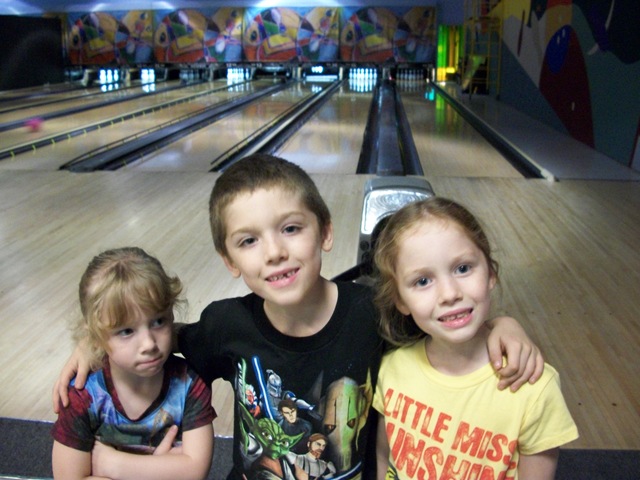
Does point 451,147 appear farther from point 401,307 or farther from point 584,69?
point 401,307

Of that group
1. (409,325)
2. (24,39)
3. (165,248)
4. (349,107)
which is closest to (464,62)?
(349,107)

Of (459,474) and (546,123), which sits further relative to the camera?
(546,123)

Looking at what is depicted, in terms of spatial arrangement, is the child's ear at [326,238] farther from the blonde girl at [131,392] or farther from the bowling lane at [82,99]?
the bowling lane at [82,99]

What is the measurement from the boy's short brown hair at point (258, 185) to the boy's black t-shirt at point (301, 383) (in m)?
0.14

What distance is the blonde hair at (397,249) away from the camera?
969 millimetres

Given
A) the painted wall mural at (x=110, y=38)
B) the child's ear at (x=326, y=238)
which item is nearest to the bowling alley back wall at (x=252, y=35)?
the painted wall mural at (x=110, y=38)

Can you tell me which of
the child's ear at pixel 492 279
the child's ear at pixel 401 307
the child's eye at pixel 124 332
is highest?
the child's ear at pixel 492 279

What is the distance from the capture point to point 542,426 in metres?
0.93

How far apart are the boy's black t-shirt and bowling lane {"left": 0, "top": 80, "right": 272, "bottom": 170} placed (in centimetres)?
461

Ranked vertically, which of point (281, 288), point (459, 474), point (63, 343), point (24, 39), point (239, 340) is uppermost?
point (24, 39)

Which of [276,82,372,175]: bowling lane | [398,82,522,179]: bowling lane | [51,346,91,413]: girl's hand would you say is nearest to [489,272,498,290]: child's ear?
[51,346,91,413]: girl's hand

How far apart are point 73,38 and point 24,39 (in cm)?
258

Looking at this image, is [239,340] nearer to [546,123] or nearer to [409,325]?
[409,325]

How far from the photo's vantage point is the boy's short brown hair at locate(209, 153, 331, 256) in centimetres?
98
